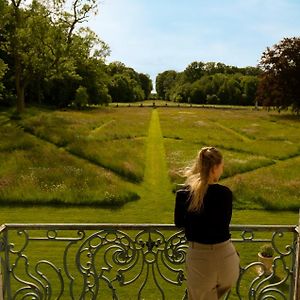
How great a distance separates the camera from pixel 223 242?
4383mm

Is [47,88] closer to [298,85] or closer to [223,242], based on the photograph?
[298,85]

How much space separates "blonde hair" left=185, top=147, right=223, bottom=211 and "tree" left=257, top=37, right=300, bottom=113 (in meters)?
56.5

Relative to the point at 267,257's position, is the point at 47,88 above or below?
above

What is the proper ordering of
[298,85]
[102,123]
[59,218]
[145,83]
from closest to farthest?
[59,218] → [102,123] → [298,85] → [145,83]

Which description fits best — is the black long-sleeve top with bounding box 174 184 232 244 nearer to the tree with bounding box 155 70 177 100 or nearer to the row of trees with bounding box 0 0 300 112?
the row of trees with bounding box 0 0 300 112

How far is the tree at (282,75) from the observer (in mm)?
57375

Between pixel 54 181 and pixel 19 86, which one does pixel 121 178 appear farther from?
pixel 19 86

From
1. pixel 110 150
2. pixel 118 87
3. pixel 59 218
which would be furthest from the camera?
pixel 118 87

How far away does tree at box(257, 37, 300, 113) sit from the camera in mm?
57375

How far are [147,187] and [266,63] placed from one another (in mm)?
46032

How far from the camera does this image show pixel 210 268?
4367 millimetres

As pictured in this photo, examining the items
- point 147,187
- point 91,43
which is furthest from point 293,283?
point 91,43

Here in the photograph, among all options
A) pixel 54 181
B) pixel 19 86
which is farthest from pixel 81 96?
pixel 54 181

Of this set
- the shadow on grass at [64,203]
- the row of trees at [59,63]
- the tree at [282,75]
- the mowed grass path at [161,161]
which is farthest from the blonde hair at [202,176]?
the tree at [282,75]
